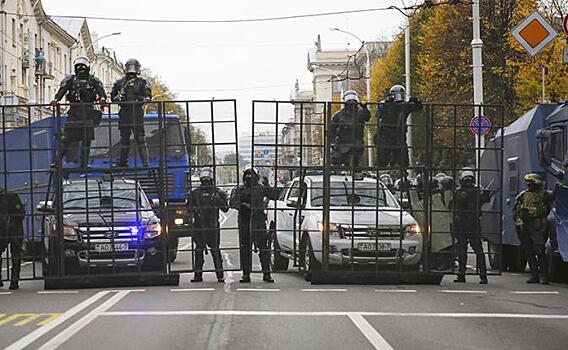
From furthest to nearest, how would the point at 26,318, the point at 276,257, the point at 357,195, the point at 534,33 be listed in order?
the point at 534,33 < the point at 276,257 < the point at 357,195 < the point at 26,318

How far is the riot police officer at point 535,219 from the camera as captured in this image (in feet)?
54.7

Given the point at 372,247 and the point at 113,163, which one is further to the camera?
the point at 113,163

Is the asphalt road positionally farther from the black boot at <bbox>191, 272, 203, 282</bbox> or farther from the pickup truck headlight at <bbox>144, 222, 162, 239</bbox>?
the pickup truck headlight at <bbox>144, 222, 162, 239</bbox>

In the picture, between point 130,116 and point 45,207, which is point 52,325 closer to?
point 45,207

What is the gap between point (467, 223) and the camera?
16.6 meters

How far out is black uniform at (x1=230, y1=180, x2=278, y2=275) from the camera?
16.4m

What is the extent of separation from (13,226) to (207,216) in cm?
326

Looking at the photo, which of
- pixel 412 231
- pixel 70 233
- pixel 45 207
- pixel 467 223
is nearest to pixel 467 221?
pixel 467 223

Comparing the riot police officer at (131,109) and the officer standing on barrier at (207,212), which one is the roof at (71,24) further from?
the officer standing on barrier at (207,212)

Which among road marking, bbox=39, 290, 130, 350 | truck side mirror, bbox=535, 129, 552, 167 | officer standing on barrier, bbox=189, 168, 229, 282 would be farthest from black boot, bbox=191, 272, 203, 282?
truck side mirror, bbox=535, 129, 552, 167

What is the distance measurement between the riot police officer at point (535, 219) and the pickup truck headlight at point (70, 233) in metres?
7.52

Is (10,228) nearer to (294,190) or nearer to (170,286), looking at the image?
(170,286)

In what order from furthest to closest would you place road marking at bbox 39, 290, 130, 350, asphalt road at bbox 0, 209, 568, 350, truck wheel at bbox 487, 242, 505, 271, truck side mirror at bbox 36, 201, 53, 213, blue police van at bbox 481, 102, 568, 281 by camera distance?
truck wheel at bbox 487, 242, 505, 271 < blue police van at bbox 481, 102, 568, 281 < truck side mirror at bbox 36, 201, 53, 213 < asphalt road at bbox 0, 209, 568, 350 < road marking at bbox 39, 290, 130, 350

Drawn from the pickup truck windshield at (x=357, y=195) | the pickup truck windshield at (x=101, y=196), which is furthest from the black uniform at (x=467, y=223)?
the pickup truck windshield at (x=101, y=196)
